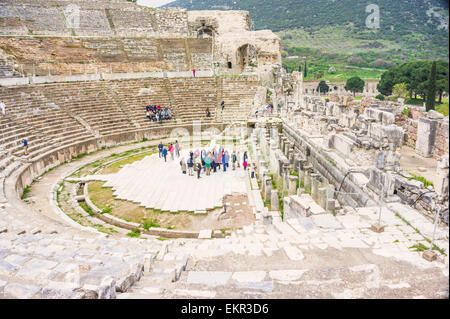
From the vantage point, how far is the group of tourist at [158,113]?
21.8 m

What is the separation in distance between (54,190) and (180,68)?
1898cm

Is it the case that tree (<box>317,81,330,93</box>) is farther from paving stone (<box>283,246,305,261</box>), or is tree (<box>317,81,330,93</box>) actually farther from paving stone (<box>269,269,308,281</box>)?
paving stone (<box>269,269,308,281</box>)

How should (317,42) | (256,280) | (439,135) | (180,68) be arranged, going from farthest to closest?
(317,42)
(180,68)
(439,135)
(256,280)

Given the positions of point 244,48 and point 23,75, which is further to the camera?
point 244,48

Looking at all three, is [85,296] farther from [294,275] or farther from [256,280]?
[294,275]

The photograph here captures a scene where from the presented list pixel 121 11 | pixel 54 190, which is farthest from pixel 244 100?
pixel 121 11

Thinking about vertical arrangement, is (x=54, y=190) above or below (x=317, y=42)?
below

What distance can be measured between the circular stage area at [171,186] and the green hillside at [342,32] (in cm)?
5952

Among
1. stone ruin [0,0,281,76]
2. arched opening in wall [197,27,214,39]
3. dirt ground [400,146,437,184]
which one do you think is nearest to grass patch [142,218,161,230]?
dirt ground [400,146,437,184]

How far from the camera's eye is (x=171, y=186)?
40.6 ft

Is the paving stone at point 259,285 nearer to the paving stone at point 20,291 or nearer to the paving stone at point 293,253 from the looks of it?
the paving stone at point 293,253

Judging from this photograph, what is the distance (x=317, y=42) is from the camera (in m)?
94.4
